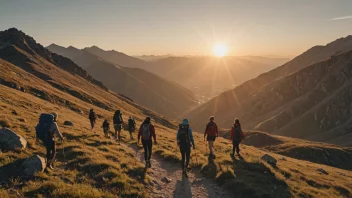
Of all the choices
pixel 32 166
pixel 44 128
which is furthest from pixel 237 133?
pixel 32 166

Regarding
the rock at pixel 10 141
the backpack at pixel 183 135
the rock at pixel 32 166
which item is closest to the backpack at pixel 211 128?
the backpack at pixel 183 135

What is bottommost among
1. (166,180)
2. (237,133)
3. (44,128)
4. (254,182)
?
(166,180)

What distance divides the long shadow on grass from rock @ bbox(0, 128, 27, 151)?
1135cm

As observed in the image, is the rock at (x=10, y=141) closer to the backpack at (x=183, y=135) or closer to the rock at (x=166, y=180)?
the rock at (x=166, y=180)

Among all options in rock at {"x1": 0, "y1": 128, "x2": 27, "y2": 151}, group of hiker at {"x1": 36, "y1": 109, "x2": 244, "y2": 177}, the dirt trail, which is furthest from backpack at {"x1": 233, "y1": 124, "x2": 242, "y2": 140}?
rock at {"x1": 0, "y1": 128, "x2": 27, "y2": 151}

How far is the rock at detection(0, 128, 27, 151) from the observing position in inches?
591

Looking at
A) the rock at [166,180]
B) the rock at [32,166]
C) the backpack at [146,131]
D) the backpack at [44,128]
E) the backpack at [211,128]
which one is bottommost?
the rock at [32,166]

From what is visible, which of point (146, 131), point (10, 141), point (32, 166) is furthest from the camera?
point (146, 131)

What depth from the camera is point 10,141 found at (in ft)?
50.2

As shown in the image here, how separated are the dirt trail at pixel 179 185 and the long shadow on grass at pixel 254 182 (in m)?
0.71

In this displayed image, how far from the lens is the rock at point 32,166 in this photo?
12395 mm

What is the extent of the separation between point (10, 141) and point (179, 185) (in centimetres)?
A: 955

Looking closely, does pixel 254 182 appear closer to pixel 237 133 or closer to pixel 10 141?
pixel 237 133

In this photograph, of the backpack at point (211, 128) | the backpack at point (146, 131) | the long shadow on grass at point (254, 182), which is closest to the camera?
the long shadow on grass at point (254, 182)
